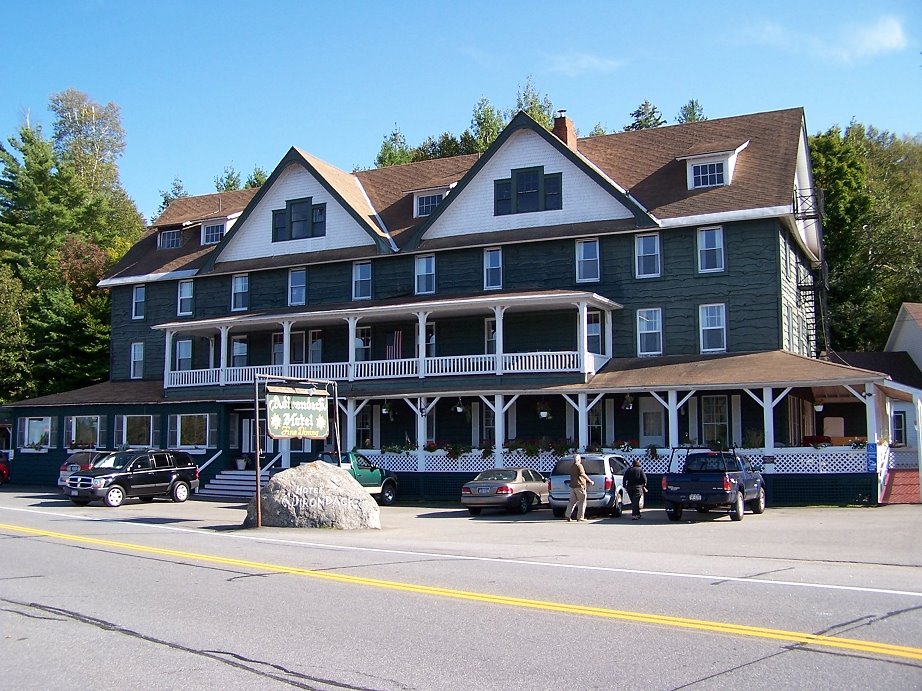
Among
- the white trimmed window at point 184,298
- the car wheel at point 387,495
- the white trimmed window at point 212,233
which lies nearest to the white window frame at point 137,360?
the white trimmed window at point 184,298

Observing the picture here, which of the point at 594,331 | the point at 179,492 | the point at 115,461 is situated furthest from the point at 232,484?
the point at 594,331

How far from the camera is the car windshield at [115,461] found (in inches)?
1231

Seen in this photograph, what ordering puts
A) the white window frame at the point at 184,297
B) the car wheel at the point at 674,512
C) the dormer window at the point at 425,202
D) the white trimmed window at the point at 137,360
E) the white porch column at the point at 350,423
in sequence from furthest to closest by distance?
the white trimmed window at the point at 137,360, the white window frame at the point at 184,297, the dormer window at the point at 425,202, the white porch column at the point at 350,423, the car wheel at the point at 674,512

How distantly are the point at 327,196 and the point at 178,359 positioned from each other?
1084 centimetres

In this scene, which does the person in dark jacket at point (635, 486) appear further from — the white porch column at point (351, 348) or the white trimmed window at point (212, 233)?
the white trimmed window at point (212, 233)

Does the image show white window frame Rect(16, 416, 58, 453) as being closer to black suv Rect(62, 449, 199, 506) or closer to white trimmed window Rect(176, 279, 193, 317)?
white trimmed window Rect(176, 279, 193, 317)

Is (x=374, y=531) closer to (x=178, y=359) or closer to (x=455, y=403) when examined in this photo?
(x=455, y=403)

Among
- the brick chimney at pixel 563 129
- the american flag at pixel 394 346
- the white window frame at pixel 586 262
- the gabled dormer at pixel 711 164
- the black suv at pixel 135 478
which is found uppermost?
the brick chimney at pixel 563 129

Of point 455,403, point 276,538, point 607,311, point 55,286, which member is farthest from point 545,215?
point 55,286

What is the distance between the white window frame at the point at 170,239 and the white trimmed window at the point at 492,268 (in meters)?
18.2

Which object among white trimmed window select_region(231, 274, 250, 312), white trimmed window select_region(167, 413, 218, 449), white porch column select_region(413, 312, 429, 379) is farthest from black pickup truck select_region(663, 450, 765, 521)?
white trimmed window select_region(231, 274, 250, 312)

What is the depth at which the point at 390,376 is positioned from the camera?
115ft

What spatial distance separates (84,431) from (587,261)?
23.9 metres

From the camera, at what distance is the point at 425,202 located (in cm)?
3997
